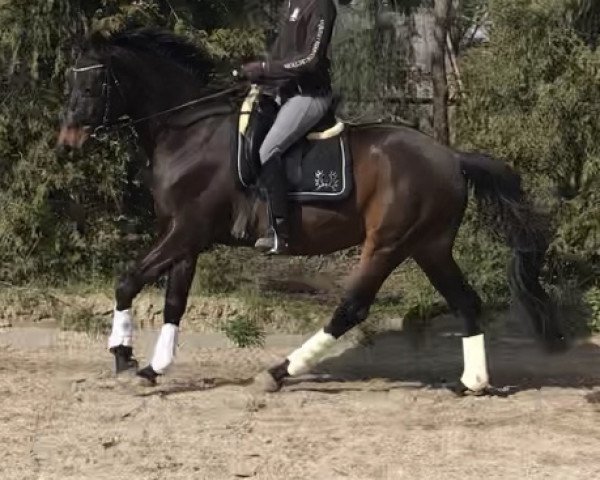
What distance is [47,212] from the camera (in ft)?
29.1

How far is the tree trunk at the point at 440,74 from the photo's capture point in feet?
30.8

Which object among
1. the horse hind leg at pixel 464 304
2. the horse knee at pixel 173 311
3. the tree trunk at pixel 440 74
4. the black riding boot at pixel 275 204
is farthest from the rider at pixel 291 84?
the tree trunk at pixel 440 74

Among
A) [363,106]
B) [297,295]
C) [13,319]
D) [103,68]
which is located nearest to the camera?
[103,68]

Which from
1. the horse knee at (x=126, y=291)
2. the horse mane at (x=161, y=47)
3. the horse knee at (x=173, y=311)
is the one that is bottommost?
the horse knee at (x=173, y=311)

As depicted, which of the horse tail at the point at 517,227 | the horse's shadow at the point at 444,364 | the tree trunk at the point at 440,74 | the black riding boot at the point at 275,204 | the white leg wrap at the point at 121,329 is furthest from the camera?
the tree trunk at the point at 440,74

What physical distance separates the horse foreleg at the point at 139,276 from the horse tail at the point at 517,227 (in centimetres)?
201

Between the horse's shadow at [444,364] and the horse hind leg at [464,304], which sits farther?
the horse's shadow at [444,364]

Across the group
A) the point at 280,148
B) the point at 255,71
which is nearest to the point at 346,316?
the point at 280,148

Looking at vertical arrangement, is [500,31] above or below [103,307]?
above

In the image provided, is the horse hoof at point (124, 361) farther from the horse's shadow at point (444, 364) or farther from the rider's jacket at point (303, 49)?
the rider's jacket at point (303, 49)

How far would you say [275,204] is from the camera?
633 centimetres

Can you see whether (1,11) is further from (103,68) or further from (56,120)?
(103,68)

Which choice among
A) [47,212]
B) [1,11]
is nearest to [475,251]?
[47,212]

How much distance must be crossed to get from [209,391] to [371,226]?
5.07ft
